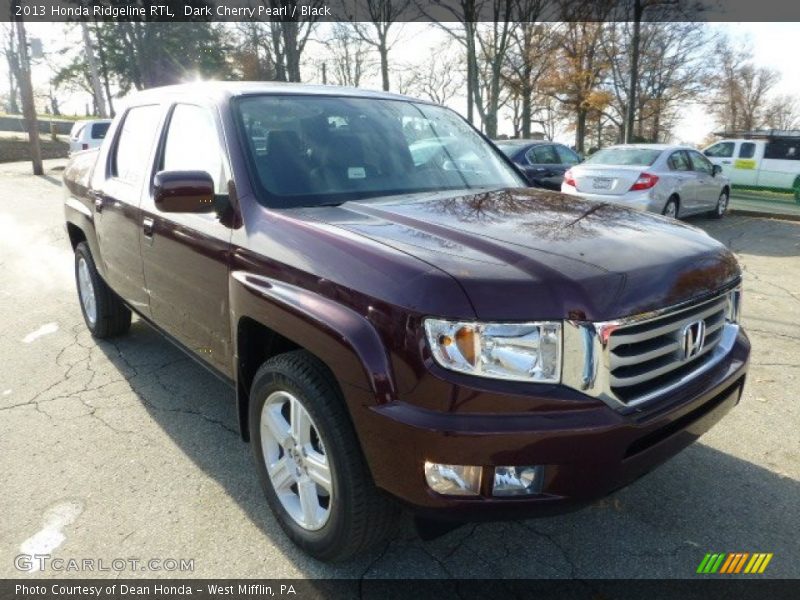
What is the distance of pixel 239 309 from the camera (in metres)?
2.60

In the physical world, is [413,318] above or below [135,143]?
below

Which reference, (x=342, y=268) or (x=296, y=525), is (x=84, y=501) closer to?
(x=296, y=525)

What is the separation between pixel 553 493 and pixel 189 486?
6.16 ft

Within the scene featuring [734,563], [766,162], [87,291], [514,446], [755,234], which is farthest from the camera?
[766,162]

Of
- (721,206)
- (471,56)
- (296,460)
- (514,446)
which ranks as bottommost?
(721,206)

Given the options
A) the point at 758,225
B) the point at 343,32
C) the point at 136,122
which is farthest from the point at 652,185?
the point at 343,32

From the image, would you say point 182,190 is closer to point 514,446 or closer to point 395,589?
point 514,446

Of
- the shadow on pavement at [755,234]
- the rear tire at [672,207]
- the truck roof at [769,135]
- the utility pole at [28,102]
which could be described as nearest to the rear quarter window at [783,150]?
the truck roof at [769,135]

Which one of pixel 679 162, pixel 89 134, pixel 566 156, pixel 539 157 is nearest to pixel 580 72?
pixel 566 156

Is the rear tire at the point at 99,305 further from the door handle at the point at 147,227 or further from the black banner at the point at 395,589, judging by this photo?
the black banner at the point at 395,589

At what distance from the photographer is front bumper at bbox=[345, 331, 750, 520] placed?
1.85 metres

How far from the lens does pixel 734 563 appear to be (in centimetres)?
245

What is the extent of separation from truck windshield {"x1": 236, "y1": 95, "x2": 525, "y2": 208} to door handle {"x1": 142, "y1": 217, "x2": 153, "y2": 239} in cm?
92

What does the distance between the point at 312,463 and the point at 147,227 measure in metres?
1.88
